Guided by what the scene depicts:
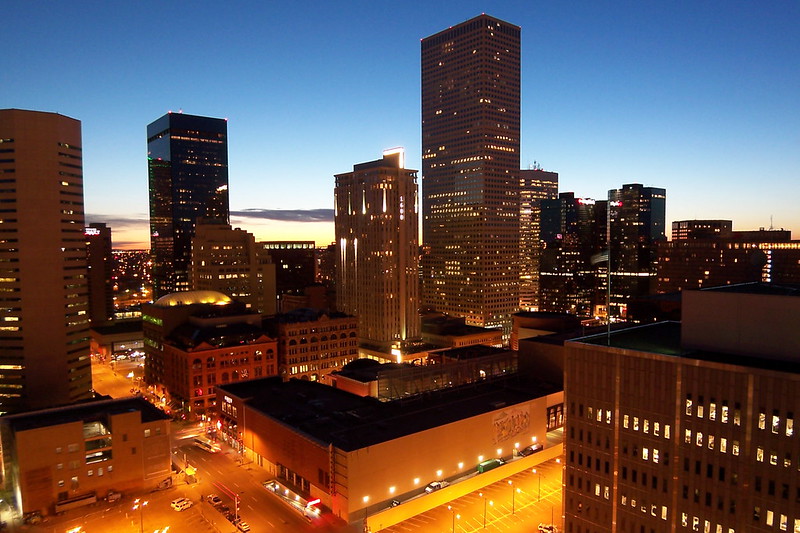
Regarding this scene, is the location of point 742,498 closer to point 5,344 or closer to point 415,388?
point 415,388

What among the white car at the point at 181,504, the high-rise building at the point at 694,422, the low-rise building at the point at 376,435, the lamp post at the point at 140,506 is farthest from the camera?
the white car at the point at 181,504

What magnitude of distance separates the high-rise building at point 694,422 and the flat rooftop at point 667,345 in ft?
0.62

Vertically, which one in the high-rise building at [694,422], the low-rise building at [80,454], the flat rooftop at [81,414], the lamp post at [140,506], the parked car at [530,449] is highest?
the high-rise building at [694,422]

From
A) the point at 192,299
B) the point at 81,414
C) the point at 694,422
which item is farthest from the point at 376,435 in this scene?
the point at 192,299

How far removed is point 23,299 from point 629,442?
426ft

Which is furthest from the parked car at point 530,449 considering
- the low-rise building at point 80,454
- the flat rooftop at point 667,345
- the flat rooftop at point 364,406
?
the low-rise building at point 80,454

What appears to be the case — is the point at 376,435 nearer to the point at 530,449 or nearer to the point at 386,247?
the point at 530,449

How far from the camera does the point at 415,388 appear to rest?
4090 inches

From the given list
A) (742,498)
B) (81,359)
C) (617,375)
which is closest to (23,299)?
(81,359)

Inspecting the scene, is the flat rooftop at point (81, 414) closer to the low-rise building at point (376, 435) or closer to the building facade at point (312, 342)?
the low-rise building at point (376, 435)

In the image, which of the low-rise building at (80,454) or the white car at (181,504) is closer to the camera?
the low-rise building at (80,454)

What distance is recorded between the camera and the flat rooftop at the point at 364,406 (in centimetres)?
8062

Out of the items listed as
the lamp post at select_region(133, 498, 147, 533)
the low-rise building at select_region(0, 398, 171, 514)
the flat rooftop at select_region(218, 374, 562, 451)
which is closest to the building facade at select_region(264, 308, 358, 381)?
the flat rooftop at select_region(218, 374, 562, 451)

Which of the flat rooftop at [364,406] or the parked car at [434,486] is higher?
the flat rooftop at [364,406]
